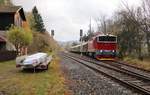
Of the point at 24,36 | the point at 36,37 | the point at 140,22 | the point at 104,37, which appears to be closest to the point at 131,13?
the point at 140,22

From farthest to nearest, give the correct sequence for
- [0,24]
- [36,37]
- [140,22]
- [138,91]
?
[36,37] < [0,24] < [140,22] < [138,91]

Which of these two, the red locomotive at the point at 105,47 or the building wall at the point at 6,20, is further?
the building wall at the point at 6,20

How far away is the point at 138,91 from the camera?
15203mm

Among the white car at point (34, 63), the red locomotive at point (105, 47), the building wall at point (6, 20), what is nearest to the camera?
the white car at point (34, 63)

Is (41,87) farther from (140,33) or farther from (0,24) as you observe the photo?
(0,24)

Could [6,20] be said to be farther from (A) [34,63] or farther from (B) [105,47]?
(A) [34,63]

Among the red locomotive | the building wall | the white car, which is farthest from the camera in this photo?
the building wall

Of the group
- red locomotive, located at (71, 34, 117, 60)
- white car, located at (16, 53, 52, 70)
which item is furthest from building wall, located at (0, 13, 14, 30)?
white car, located at (16, 53, 52, 70)

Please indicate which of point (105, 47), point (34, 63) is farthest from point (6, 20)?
point (34, 63)

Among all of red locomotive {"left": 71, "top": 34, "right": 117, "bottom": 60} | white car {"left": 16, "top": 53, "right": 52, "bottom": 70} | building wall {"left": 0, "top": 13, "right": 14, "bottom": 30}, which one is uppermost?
building wall {"left": 0, "top": 13, "right": 14, "bottom": 30}

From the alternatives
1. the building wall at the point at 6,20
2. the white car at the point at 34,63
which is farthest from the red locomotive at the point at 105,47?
the white car at the point at 34,63

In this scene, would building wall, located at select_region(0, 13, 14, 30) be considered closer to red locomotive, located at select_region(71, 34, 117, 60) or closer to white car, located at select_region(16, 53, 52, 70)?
red locomotive, located at select_region(71, 34, 117, 60)

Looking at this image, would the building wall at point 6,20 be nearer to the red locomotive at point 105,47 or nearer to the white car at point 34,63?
the red locomotive at point 105,47

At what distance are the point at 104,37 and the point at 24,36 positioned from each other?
9.44 meters
